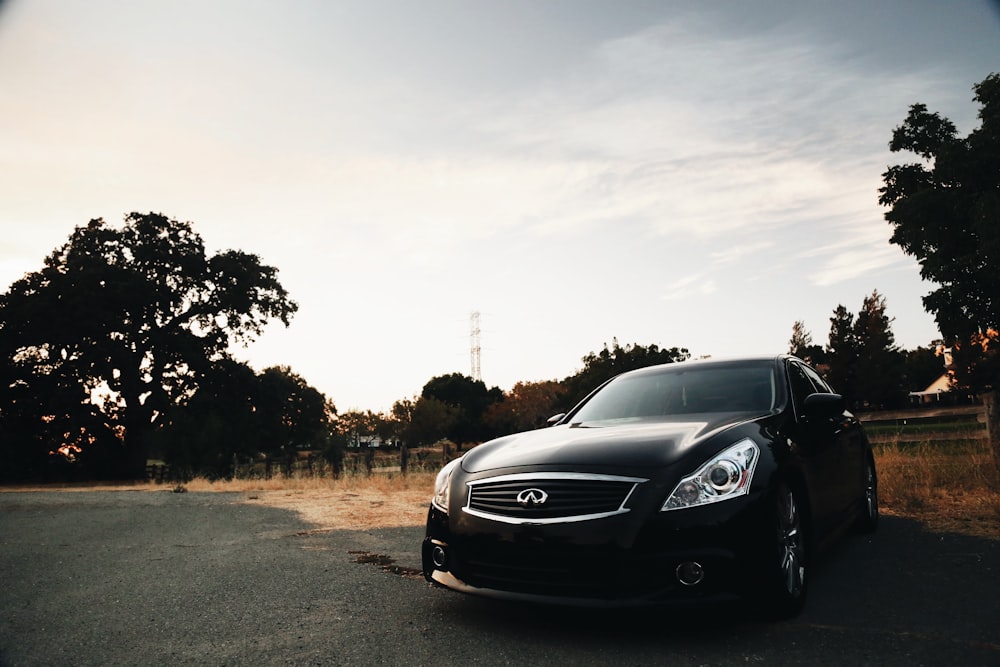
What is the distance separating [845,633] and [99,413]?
39.1m

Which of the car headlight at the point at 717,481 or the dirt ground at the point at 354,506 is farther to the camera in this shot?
the dirt ground at the point at 354,506

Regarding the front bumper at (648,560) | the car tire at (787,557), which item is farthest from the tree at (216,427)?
the car tire at (787,557)

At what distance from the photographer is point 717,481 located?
3.67 m

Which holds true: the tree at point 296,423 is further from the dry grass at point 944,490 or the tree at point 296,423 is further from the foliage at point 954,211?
the dry grass at point 944,490

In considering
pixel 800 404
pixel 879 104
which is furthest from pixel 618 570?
pixel 879 104

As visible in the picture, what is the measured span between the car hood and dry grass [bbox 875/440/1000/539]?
12.4 feet

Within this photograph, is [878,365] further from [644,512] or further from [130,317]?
[644,512]

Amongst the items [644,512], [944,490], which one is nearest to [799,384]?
[644,512]

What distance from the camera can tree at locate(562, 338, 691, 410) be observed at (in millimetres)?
55969

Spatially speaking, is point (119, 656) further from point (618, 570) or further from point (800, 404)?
point (800, 404)

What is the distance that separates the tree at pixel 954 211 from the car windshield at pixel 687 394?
24.7 meters

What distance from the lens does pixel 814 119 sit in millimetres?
12719

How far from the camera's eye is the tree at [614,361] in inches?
2203

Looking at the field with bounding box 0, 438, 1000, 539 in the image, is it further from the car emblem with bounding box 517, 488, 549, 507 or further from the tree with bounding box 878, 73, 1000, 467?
the tree with bounding box 878, 73, 1000, 467
